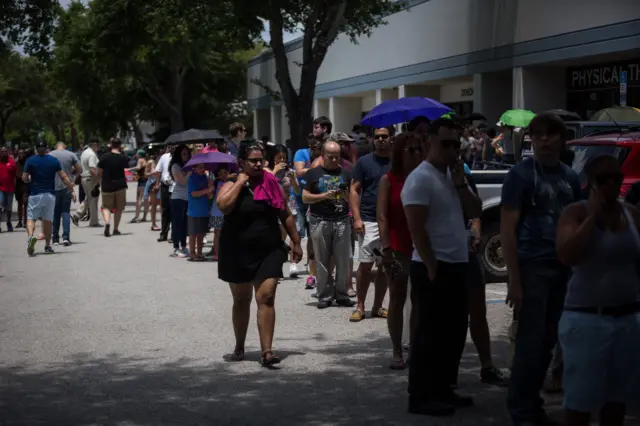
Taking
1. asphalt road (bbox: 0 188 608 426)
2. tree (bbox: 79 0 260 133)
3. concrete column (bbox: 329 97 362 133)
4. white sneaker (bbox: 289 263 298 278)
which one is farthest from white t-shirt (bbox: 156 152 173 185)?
concrete column (bbox: 329 97 362 133)

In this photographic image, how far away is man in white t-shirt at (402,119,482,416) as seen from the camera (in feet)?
23.5

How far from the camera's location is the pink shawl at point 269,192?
909 cm

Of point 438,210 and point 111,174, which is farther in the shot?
point 111,174

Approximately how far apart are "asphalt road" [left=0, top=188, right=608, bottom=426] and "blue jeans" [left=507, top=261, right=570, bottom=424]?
1.50ft

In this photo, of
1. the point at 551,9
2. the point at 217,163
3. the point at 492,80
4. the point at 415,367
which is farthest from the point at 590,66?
the point at 415,367

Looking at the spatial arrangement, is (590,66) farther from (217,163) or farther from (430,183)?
(430,183)

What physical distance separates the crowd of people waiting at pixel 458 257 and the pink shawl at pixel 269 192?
0.4 inches

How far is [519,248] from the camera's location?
6488mm

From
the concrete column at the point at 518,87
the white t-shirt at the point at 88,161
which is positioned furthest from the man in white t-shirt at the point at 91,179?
the concrete column at the point at 518,87

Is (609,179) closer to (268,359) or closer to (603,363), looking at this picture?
(603,363)

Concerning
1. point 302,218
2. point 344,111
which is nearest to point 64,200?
point 302,218

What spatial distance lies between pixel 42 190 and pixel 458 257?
13008 millimetres

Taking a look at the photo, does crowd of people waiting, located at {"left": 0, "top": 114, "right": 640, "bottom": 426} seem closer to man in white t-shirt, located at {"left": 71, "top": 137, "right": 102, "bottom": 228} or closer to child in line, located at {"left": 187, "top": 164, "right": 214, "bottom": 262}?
child in line, located at {"left": 187, "top": 164, "right": 214, "bottom": 262}

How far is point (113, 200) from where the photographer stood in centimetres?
2284
